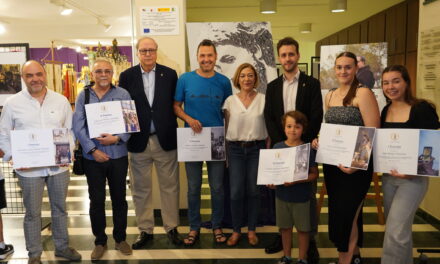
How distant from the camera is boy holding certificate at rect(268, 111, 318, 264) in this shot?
2.66m

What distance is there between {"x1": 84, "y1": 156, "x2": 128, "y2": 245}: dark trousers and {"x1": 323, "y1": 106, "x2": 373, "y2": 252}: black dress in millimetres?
1630

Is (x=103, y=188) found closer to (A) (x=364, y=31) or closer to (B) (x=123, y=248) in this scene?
(B) (x=123, y=248)

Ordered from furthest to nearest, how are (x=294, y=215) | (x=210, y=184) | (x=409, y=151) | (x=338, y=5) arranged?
(x=338, y=5)
(x=210, y=184)
(x=294, y=215)
(x=409, y=151)

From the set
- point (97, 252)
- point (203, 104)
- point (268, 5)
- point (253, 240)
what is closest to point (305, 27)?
point (268, 5)

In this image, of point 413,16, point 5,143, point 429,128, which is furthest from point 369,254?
point 413,16

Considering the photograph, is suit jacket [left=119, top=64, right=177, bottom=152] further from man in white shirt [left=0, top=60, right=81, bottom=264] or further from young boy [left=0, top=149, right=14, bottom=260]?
young boy [left=0, top=149, right=14, bottom=260]

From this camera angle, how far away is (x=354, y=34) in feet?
32.6

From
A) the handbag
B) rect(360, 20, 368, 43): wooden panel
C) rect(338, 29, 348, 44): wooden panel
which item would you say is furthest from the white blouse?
rect(338, 29, 348, 44): wooden panel

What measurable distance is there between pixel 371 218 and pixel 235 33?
2.53 m

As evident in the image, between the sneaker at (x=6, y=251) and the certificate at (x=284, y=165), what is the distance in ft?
7.52

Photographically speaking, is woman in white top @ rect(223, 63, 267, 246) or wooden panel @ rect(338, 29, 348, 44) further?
wooden panel @ rect(338, 29, 348, 44)

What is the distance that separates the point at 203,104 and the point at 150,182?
A: 2.86ft

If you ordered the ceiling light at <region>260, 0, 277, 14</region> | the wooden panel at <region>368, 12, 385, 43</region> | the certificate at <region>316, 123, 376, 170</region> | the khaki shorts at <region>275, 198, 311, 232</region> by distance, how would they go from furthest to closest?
the wooden panel at <region>368, 12, 385, 43</region>, the ceiling light at <region>260, 0, 277, 14</region>, the khaki shorts at <region>275, 198, 311, 232</region>, the certificate at <region>316, 123, 376, 170</region>

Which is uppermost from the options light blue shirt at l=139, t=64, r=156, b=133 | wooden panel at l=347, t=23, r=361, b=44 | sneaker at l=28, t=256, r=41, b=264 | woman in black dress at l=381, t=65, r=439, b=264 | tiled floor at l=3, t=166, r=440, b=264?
wooden panel at l=347, t=23, r=361, b=44
